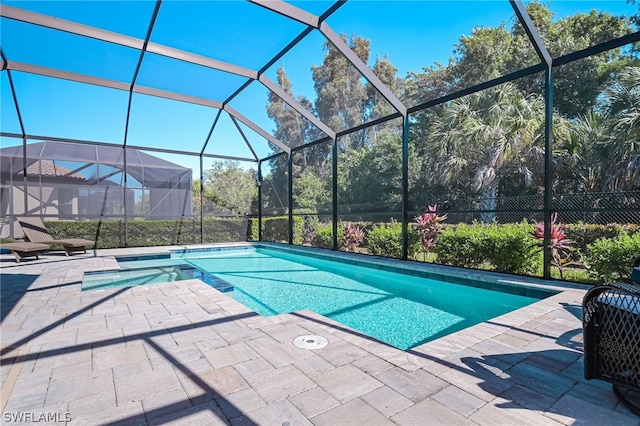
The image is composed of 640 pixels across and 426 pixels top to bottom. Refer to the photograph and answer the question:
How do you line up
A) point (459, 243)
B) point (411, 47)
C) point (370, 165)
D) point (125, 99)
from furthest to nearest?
point (370, 165)
point (411, 47)
point (125, 99)
point (459, 243)

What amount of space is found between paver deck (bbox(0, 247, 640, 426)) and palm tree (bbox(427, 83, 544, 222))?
7354 mm

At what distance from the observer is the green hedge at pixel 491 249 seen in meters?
5.17

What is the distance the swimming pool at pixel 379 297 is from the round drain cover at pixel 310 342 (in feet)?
3.50

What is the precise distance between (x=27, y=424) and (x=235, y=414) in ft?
3.17

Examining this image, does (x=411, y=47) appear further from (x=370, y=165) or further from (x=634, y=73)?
(x=634, y=73)

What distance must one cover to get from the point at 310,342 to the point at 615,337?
175 cm

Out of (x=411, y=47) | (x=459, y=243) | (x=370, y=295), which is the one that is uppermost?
(x=411, y=47)

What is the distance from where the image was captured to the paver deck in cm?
157

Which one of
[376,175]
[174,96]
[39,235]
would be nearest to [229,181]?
[376,175]

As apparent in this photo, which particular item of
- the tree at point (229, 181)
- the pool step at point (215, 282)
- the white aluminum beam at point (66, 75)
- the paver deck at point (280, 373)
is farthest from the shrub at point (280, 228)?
the paver deck at point (280, 373)

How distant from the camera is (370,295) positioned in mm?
4832

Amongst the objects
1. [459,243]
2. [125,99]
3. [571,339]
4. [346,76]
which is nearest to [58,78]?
[125,99]

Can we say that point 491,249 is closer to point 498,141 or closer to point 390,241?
point 390,241

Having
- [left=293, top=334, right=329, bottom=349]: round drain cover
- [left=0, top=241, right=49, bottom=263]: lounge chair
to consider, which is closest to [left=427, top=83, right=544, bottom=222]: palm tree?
[left=293, top=334, right=329, bottom=349]: round drain cover
